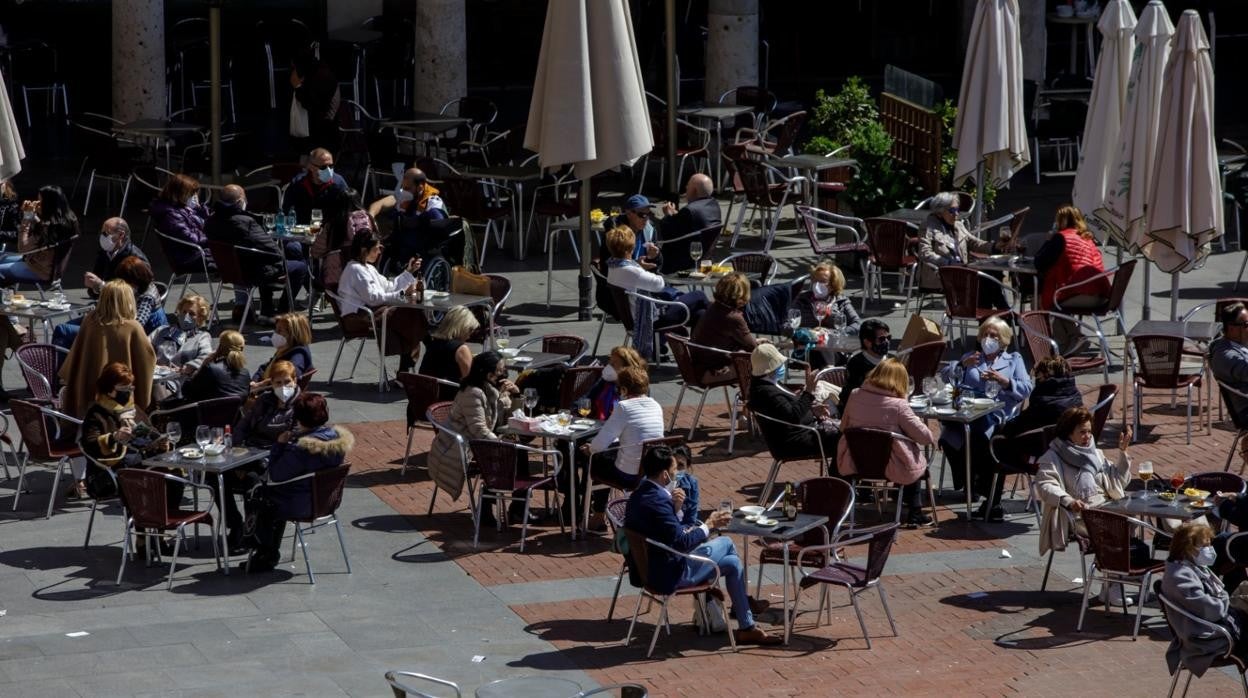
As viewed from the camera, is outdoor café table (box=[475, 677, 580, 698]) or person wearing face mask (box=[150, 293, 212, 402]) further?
person wearing face mask (box=[150, 293, 212, 402])

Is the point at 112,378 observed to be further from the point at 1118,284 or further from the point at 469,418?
the point at 1118,284

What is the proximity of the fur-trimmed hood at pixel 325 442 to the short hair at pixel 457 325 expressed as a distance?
2.01m

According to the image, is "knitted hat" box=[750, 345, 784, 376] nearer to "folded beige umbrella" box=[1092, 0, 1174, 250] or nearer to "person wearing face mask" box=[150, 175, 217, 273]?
"folded beige umbrella" box=[1092, 0, 1174, 250]

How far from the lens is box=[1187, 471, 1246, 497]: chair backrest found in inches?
481

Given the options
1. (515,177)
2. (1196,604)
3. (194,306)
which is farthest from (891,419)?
(515,177)

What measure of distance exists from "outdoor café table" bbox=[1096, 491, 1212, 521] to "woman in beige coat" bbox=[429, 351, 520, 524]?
12.1ft

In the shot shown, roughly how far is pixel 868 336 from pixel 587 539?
89.4 inches

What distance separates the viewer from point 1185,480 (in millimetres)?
12344

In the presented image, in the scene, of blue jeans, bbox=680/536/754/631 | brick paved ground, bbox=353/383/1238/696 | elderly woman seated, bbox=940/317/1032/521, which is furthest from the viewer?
elderly woman seated, bbox=940/317/1032/521

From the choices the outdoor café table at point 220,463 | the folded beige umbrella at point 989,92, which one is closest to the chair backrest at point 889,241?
the folded beige umbrella at point 989,92

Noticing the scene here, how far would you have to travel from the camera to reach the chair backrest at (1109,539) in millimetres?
11531

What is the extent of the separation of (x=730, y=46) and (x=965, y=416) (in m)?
11.4

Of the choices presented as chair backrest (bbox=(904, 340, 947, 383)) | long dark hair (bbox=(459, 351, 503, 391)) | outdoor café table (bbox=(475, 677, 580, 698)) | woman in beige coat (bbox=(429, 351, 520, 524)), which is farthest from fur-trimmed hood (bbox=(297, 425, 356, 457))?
chair backrest (bbox=(904, 340, 947, 383))

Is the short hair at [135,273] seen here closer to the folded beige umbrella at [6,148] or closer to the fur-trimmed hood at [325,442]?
the folded beige umbrella at [6,148]
